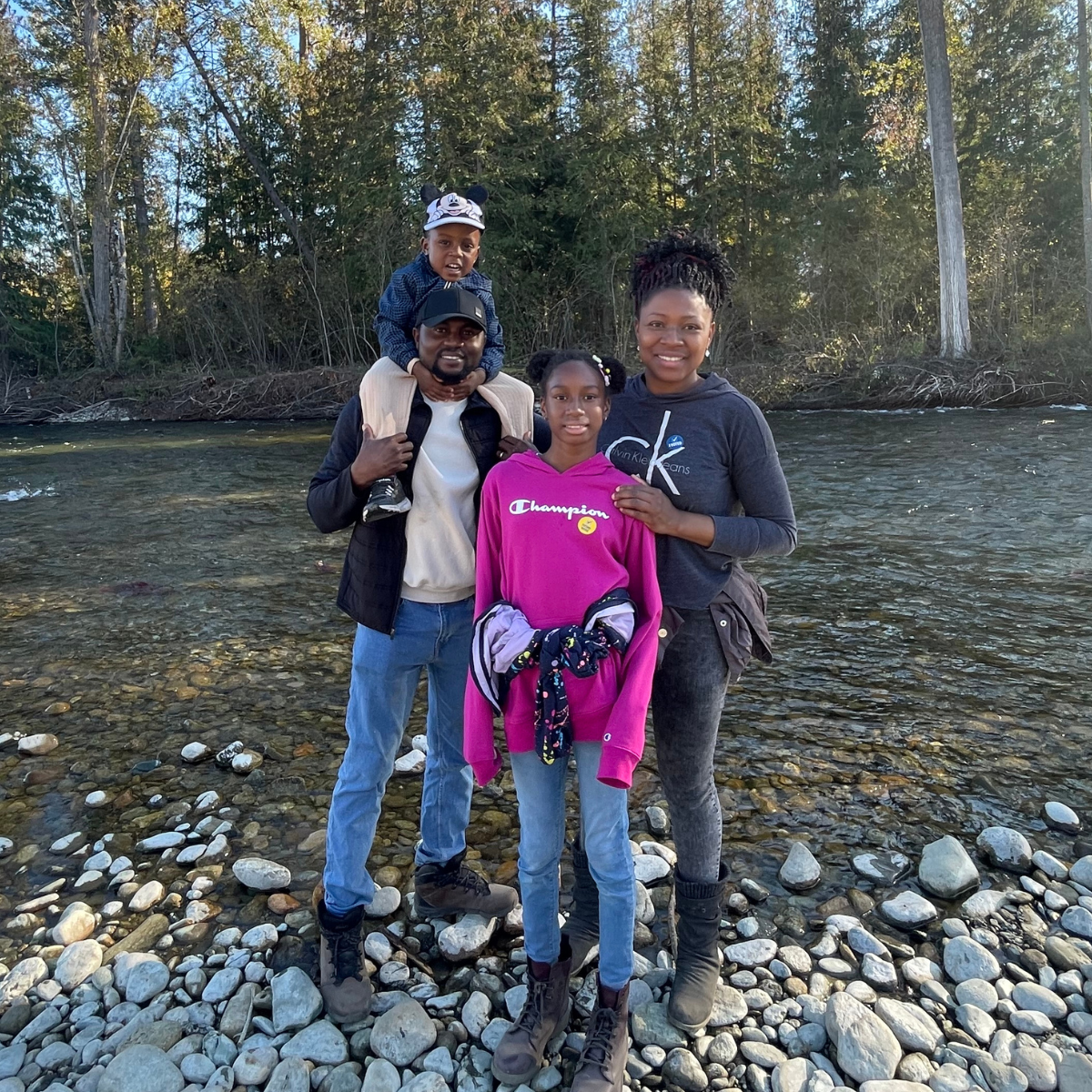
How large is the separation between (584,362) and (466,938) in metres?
1.65

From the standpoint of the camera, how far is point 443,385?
2287 mm

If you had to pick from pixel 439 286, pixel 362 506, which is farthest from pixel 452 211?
pixel 362 506

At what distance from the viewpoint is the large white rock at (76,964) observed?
94.0 inches

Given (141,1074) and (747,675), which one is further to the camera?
(747,675)

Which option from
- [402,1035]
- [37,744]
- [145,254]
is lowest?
[402,1035]

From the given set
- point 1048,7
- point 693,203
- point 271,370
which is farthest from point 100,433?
point 1048,7

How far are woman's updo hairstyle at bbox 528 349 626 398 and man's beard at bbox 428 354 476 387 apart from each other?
7.0 inches

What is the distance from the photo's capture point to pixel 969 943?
2412mm

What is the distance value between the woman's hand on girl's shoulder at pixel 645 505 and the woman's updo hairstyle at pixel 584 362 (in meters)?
0.30

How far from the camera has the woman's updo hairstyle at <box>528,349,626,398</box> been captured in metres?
2.13

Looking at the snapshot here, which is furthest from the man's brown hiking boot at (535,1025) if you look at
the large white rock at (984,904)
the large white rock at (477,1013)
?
the large white rock at (984,904)

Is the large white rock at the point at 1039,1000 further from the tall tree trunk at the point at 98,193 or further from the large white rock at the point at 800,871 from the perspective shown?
the tall tree trunk at the point at 98,193

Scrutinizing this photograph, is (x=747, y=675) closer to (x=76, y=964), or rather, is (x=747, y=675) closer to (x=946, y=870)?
(x=946, y=870)

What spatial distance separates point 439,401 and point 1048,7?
25.5m
